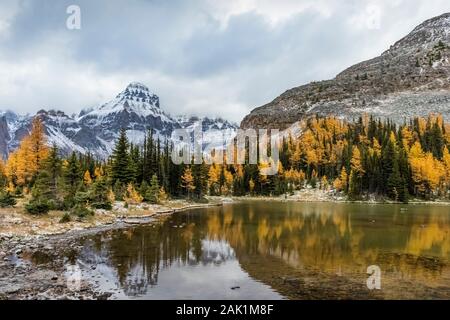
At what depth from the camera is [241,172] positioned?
500 ft

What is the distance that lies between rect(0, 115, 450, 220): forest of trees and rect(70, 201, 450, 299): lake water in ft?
52.3

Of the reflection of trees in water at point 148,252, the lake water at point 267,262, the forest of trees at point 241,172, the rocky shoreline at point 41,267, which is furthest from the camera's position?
the forest of trees at point 241,172

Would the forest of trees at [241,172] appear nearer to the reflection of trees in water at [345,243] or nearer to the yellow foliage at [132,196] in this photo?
the yellow foliage at [132,196]

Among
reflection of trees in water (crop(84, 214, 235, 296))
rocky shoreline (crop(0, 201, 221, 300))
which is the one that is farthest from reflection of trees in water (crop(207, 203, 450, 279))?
rocky shoreline (crop(0, 201, 221, 300))

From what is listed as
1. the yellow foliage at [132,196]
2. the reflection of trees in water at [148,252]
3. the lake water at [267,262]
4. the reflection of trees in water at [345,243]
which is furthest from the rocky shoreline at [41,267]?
the yellow foliage at [132,196]

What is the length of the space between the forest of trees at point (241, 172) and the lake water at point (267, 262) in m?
15.9

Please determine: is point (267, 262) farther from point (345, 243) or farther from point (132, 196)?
point (132, 196)

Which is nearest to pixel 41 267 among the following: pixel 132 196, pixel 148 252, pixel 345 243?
pixel 148 252

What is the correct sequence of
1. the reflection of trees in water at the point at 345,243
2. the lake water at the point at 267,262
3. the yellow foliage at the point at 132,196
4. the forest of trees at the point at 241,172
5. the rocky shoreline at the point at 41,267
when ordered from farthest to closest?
the yellow foliage at the point at 132,196, the forest of trees at the point at 241,172, the reflection of trees in water at the point at 345,243, the lake water at the point at 267,262, the rocky shoreline at the point at 41,267

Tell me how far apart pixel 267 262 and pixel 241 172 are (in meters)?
124

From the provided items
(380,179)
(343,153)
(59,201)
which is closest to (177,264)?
(59,201)

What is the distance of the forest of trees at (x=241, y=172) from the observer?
57.8 metres

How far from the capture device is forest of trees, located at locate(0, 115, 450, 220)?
5781 cm

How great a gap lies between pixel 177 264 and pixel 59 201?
93.4ft
